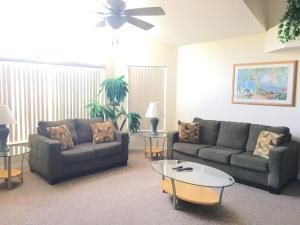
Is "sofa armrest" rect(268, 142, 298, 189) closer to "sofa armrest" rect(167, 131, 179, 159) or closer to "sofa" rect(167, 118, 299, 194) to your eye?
"sofa" rect(167, 118, 299, 194)

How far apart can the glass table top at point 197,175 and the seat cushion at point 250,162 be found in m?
0.70

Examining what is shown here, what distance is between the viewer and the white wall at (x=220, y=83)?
4551 millimetres

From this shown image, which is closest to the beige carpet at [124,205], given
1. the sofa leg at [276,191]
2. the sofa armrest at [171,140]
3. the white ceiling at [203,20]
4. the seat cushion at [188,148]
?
the sofa leg at [276,191]

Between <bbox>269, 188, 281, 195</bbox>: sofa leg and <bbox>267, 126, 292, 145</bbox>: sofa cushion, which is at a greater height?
<bbox>267, 126, 292, 145</bbox>: sofa cushion

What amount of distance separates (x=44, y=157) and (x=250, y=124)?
3.56 metres

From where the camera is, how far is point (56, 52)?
5.11 metres

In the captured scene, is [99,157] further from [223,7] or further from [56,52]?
[223,7]

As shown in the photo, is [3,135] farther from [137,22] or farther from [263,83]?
[263,83]

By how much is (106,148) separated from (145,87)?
2038mm

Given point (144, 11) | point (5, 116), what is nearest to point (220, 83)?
point (144, 11)

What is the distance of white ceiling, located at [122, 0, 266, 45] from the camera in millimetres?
4137

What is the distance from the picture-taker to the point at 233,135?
15.7 ft

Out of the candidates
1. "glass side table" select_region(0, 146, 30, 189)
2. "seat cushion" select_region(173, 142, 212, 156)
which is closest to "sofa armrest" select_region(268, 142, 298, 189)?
"seat cushion" select_region(173, 142, 212, 156)

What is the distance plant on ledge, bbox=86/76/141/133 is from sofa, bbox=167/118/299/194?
93 centimetres
